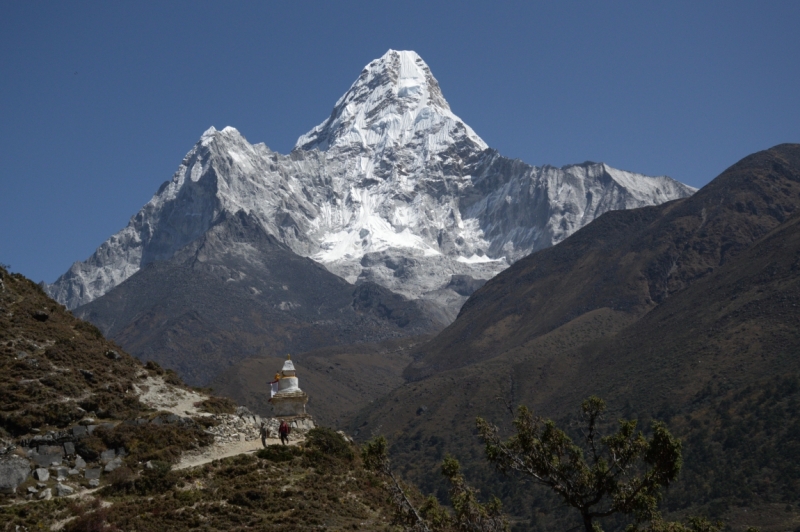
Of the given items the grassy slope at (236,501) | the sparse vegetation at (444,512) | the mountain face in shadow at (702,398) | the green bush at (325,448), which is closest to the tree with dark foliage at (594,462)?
the sparse vegetation at (444,512)

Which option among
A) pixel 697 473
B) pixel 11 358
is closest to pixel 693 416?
pixel 697 473

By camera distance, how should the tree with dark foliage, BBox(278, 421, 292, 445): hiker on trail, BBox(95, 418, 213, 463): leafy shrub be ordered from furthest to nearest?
BBox(278, 421, 292, 445): hiker on trail → BBox(95, 418, 213, 463): leafy shrub → the tree with dark foliage

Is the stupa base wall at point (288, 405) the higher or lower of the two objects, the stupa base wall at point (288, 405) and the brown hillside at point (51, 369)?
the lower

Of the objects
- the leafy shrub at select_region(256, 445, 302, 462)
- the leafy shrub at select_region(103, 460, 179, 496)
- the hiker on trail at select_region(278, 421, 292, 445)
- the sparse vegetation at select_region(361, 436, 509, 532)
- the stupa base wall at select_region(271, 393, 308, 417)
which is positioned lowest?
the sparse vegetation at select_region(361, 436, 509, 532)

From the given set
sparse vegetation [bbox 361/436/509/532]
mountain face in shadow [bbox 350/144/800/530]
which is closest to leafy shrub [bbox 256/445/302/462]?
sparse vegetation [bbox 361/436/509/532]

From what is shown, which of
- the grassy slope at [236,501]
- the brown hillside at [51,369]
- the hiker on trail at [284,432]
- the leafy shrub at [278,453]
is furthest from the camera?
the hiker on trail at [284,432]

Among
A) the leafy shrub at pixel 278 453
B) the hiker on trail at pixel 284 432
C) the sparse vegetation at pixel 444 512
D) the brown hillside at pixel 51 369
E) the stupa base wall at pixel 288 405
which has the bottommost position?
the sparse vegetation at pixel 444 512

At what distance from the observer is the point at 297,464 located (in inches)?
1663

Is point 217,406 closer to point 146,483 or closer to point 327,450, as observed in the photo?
point 327,450

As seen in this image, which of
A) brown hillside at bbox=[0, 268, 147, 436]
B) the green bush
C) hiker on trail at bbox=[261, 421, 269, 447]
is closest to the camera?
brown hillside at bbox=[0, 268, 147, 436]

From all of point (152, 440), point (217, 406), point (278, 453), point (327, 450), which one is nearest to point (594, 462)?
point (278, 453)

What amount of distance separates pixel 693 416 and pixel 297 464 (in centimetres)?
10711

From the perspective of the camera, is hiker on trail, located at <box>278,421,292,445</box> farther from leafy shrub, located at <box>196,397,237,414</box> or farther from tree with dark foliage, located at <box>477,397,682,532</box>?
tree with dark foliage, located at <box>477,397,682,532</box>

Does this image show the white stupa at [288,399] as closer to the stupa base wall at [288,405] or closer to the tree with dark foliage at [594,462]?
the stupa base wall at [288,405]
